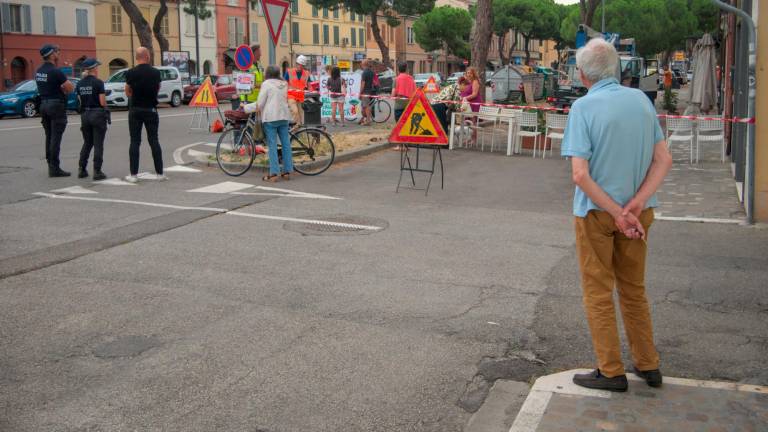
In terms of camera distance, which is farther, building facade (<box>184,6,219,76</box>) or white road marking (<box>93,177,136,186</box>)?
building facade (<box>184,6,219,76</box>)

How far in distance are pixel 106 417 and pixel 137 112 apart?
8.78 meters

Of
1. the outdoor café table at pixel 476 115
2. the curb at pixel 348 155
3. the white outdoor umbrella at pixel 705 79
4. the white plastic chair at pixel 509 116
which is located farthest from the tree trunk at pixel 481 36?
the curb at pixel 348 155

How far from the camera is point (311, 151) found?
13.4 meters

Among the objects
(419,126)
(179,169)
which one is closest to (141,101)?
(179,169)

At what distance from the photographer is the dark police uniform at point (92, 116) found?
12391 mm

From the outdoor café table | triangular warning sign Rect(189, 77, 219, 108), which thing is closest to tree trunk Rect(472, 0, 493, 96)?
the outdoor café table

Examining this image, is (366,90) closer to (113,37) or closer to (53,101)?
(53,101)

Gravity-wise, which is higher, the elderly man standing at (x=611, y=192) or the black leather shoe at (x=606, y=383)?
the elderly man standing at (x=611, y=192)

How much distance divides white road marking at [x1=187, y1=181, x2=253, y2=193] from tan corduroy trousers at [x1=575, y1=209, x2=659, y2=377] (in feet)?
25.9

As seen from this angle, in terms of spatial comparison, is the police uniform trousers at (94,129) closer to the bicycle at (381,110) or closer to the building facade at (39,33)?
the bicycle at (381,110)

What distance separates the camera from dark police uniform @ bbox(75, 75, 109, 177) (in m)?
12.4

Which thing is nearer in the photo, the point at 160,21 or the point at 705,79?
the point at 705,79

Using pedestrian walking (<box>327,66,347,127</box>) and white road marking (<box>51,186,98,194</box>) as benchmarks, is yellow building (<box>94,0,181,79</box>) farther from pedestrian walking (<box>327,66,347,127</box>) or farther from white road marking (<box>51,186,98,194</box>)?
white road marking (<box>51,186,98,194</box>)

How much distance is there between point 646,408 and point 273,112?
8.99 m
